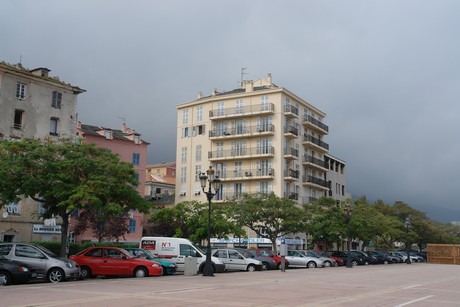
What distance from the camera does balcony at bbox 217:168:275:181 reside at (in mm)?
64250

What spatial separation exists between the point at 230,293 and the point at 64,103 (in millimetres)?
35435

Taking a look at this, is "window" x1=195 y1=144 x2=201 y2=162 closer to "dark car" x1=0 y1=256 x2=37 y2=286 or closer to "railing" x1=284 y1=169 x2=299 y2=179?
"railing" x1=284 y1=169 x2=299 y2=179

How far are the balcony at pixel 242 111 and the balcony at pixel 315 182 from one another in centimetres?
1072

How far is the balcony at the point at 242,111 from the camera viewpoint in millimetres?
65750

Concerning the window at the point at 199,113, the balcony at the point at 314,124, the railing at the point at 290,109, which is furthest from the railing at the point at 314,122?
the window at the point at 199,113

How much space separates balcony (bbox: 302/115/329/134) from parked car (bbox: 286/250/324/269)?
3104 cm

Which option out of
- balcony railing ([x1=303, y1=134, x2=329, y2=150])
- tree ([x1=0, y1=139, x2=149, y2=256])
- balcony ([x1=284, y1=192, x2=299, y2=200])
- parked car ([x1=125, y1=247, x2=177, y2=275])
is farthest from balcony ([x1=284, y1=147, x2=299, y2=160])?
tree ([x1=0, y1=139, x2=149, y2=256])

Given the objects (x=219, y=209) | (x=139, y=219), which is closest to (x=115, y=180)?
A: (x=219, y=209)

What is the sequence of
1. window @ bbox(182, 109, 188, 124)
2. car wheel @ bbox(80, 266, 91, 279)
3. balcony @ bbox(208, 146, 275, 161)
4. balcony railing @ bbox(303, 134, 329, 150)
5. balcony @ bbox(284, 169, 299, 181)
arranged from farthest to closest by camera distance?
window @ bbox(182, 109, 188, 124) → balcony railing @ bbox(303, 134, 329, 150) → balcony @ bbox(208, 146, 275, 161) → balcony @ bbox(284, 169, 299, 181) → car wheel @ bbox(80, 266, 91, 279)

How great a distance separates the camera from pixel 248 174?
6531 centimetres

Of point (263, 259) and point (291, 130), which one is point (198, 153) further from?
point (263, 259)

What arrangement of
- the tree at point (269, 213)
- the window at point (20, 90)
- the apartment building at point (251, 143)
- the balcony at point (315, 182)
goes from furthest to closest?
1. the balcony at point (315, 182)
2. the apartment building at point (251, 143)
3. the tree at point (269, 213)
4. the window at point (20, 90)

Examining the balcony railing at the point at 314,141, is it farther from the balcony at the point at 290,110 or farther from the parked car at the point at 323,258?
the parked car at the point at 323,258

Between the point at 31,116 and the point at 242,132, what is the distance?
29322 millimetres
